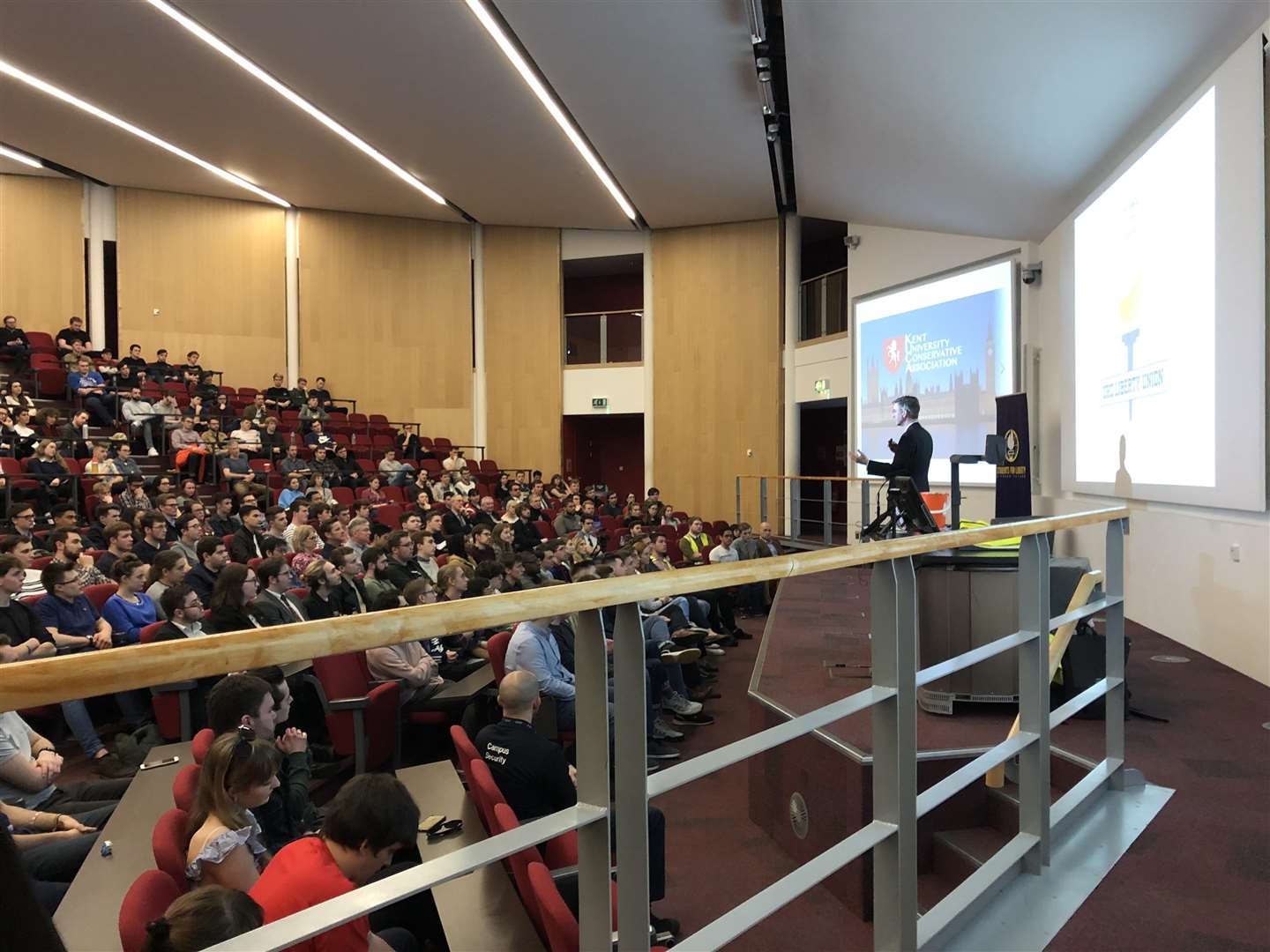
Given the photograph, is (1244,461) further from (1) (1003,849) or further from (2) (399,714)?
(2) (399,714)

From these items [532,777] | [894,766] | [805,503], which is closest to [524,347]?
[805,503]

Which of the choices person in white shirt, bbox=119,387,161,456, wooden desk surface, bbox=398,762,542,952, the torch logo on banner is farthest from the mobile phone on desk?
the torch logo on banner

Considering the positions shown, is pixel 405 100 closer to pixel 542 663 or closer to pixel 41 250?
pixel 41 250

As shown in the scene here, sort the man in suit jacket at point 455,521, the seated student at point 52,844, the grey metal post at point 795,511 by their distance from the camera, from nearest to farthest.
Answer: the seated student at point 52,844, the man in suit jacket at point 455,521, the grey metal post at point 795,511

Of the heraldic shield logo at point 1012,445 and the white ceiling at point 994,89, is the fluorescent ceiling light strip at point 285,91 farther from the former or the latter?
the heraldic shield logo at point 1012,445

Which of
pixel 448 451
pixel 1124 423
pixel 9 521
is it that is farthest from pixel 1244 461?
pixel 448 451

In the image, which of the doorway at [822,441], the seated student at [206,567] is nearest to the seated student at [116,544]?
the seated student at [206,567]

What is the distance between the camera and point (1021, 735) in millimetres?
1958

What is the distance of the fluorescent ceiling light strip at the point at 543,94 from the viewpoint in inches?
287

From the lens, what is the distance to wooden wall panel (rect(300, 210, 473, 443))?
525 inches

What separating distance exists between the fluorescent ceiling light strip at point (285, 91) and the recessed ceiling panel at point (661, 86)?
2.95 m

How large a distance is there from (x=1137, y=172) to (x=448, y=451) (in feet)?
31.8

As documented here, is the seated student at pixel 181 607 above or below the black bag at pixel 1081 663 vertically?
above

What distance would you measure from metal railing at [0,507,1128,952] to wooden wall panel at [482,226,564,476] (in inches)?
482
